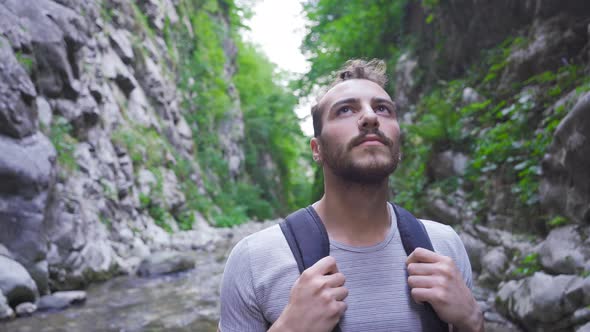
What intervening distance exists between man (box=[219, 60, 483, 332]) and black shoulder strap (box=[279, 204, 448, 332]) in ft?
0.10

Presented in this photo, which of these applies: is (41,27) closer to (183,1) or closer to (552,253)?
(552,253)

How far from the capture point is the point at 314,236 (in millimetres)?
1478

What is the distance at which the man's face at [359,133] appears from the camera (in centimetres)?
153

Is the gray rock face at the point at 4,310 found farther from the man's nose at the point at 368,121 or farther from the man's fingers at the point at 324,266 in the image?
the man's nose at the point at 368,121

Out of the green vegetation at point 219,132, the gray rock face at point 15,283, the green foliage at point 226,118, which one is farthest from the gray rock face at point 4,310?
the green foliage at point 226,118

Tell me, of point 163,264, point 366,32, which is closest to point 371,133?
point 163,264

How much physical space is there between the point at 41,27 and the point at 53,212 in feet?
12.6

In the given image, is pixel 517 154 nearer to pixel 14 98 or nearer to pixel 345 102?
pixel 345 102

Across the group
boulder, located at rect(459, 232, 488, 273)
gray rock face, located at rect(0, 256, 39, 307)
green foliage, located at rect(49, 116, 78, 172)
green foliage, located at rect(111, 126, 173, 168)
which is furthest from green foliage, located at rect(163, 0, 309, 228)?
boulder, located at rect(459, 232, 488, 273)

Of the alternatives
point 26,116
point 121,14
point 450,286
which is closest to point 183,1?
point 121,14

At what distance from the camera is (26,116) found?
21.0 feet

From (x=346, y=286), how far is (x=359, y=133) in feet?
1.78

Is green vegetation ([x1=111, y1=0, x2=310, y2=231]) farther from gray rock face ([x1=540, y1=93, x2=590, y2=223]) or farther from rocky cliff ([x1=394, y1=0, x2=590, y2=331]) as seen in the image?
gray rock face ([x1=540, y1=93, x2=590, y2=223])

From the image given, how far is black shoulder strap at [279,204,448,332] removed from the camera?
4.67ft
